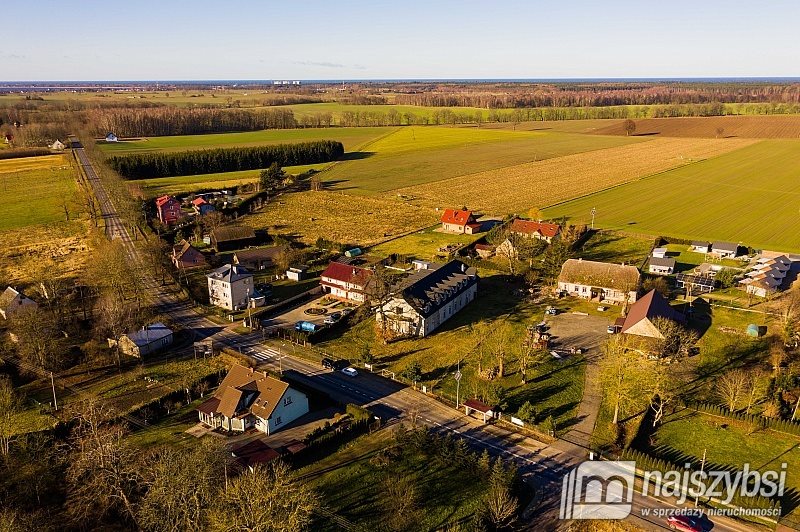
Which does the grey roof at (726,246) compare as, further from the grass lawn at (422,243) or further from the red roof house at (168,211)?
the red roof house at (168,211)

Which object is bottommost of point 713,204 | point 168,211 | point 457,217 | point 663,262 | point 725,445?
point 725,445

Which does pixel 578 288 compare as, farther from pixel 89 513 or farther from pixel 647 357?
pixel 89 513

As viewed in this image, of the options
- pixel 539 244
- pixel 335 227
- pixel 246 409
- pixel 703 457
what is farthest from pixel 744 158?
pixel 246 409

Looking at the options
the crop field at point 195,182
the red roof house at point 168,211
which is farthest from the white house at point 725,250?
the crop field at point 195,182

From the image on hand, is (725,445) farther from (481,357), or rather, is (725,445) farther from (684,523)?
(481,357)

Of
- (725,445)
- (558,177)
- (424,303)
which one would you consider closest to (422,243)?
(424,303)

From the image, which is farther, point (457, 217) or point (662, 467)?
point (457, 217)
